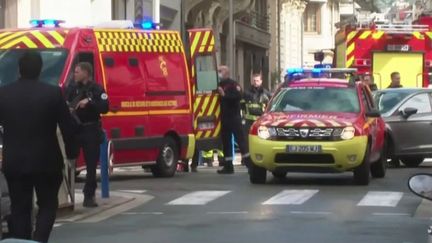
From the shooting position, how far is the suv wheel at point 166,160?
59.8 feet

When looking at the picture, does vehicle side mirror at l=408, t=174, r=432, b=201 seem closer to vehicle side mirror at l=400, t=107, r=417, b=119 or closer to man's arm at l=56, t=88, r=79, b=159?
man's arm at l=56, t=88, r=79, b=159

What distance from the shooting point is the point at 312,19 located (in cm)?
8662

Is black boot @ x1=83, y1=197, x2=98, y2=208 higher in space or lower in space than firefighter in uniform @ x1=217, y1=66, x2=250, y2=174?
lower

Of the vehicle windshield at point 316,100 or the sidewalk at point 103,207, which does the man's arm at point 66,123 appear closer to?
the sidewalk at point 103,207

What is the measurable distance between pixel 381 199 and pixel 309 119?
2131mm

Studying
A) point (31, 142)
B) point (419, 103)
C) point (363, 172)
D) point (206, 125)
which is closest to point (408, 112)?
point (419, 103)

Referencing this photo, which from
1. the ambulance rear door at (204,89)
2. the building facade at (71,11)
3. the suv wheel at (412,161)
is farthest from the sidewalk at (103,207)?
the building facade at (71,11)

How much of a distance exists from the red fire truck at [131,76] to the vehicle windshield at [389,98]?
12.5 feet

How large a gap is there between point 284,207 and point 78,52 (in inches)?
177

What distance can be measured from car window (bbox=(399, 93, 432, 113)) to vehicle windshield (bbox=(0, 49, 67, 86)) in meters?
7.43

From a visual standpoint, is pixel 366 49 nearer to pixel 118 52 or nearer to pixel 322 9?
pixel 118 52

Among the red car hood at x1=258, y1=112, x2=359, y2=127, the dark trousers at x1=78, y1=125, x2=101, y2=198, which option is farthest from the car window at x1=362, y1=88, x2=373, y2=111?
the dark trousers at x1=78, y1=125, x2=101, y2=198

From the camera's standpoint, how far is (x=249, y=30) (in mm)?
50094

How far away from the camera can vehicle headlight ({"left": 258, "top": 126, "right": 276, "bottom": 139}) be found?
16297 millimetres
